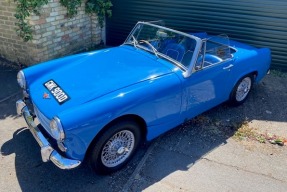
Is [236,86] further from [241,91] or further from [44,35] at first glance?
[44,35]

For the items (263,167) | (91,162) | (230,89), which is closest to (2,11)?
(91,162)

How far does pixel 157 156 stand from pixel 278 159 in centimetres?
157

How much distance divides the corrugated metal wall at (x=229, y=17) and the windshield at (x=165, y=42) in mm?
2185

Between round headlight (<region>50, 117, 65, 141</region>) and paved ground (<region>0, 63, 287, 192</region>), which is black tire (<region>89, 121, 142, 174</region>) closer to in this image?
paved ground (<region>0, 63, 287, 192</region>)

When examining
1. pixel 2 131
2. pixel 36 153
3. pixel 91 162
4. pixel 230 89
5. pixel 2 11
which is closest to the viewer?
pixel 91 162

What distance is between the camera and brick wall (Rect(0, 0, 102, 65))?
5.53 meters

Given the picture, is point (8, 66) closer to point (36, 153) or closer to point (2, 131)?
point (2, 131)

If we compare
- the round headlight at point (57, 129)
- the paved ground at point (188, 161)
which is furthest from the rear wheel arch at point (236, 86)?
the round headlight at point (57, 129)

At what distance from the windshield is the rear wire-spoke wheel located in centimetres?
113

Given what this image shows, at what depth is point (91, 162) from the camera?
3170 millimetres

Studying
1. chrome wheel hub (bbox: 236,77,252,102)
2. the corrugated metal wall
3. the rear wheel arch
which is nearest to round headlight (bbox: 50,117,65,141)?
the rear wheel arch

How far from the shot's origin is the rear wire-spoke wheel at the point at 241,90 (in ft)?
15.0

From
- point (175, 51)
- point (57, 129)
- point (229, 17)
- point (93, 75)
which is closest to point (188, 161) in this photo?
point (175, 51)

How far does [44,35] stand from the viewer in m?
5.62
